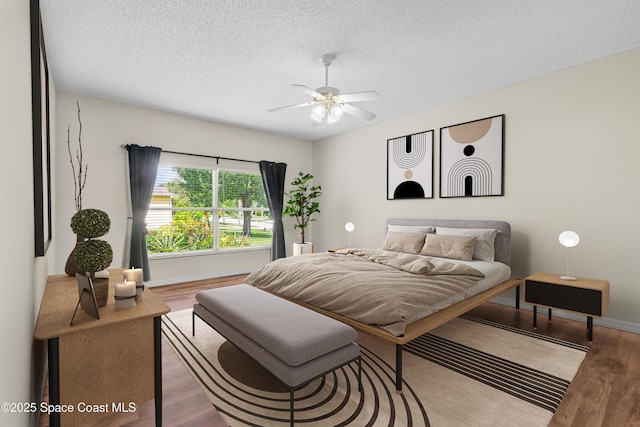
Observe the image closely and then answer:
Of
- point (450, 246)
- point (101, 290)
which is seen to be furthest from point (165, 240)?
point (450, 246)

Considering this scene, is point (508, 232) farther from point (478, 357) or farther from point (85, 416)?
point (85, 416)

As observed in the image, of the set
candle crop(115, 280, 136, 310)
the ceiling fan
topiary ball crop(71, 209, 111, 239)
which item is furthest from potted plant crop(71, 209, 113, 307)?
the ceiling fan

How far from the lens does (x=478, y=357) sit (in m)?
2.51

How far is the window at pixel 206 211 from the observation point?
4836 mm

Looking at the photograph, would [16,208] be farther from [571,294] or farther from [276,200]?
[276,200]

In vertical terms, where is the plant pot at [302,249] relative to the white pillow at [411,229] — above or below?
below

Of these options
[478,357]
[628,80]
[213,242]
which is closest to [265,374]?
[478,357]

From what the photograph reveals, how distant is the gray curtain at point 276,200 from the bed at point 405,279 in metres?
2.24

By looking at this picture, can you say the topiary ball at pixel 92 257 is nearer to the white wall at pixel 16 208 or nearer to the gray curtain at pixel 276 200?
the white wall at pixel 16 208

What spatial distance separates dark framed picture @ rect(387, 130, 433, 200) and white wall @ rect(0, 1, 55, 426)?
438cm

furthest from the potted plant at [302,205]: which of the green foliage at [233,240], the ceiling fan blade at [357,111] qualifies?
the ceiling fan blade at [357,111]

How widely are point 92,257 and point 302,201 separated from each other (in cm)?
450

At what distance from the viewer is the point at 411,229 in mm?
4484

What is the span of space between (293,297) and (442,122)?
3.34m
